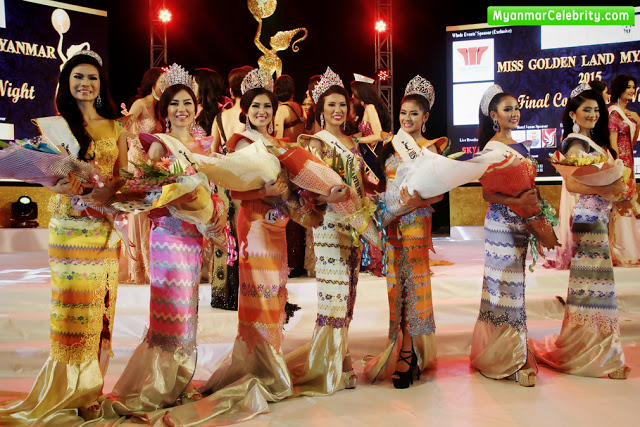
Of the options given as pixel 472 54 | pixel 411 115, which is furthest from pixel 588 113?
pixel 472 54

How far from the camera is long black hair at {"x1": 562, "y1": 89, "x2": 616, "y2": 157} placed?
3.28m

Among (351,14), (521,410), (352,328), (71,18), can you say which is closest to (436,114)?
(351,14)

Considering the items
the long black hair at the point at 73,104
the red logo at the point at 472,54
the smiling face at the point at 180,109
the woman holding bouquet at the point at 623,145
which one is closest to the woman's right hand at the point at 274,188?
the smiling face at the point at 180,109

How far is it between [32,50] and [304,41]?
3.37m

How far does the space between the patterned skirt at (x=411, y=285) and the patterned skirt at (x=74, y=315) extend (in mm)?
1331

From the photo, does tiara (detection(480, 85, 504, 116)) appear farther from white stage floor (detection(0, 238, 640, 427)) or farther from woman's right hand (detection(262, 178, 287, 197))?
white stage floor (detection(0, 238, 640, 427))

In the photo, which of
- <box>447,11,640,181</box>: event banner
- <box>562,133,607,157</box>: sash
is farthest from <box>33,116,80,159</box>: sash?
<box>447,11,640,181</box>: event banner

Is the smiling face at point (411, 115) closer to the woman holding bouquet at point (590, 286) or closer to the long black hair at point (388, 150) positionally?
the long black hair at point (388, 150)

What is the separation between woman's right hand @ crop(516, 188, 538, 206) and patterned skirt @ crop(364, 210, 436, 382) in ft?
1.39

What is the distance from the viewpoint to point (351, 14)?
27.3 feet

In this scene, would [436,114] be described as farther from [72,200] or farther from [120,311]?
[72,200]

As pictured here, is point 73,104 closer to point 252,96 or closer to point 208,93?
point 252,96

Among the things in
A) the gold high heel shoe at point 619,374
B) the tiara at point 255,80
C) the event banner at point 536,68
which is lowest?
the gold high heel shoe at point 619,374

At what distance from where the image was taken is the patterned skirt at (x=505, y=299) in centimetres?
301
